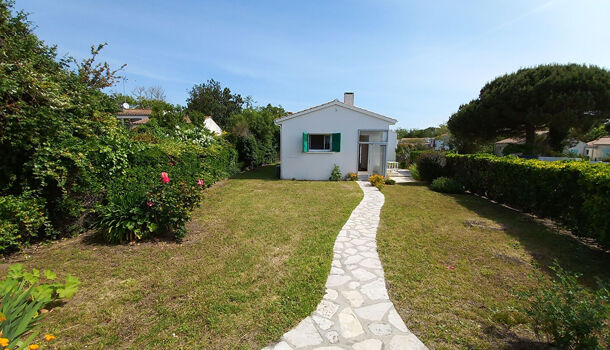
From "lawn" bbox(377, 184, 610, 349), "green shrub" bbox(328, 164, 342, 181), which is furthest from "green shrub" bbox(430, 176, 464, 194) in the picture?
"green shrub" bbox(328, 164, 342, 181)

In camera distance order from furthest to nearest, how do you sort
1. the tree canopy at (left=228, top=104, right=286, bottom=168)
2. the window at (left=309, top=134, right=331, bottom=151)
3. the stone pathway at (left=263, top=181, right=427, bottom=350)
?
1. the tree canopy at (left=228, top=104, right=286, bottom=168)
2. the window at (left=309, top=134, right=331, bottom=151)
3. the stone pathway at (left=263, top=181, right=427, bottom=350)

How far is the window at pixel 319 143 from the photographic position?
13.8 meters

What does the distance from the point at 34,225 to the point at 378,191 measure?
34.4 ft

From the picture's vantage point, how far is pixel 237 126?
61.0 feet

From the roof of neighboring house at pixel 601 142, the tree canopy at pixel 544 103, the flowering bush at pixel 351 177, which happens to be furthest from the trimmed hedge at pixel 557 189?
the roof of neighboring house at pixel 601 142

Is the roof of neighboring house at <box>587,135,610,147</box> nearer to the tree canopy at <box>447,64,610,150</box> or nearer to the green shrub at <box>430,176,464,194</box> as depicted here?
the tree canopy at <box>447,64,610,150</box>

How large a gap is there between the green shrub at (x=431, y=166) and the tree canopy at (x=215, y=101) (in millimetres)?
30447

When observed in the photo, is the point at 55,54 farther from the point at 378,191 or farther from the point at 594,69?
the point at 594,69

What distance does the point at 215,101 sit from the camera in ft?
132

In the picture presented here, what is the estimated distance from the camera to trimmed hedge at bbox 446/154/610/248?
14.5 feet

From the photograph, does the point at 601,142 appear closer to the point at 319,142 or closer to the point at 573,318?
the point at 319,142

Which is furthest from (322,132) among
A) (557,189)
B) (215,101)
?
(215,101)

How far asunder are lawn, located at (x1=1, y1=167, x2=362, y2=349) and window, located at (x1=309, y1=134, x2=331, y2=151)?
8.16m

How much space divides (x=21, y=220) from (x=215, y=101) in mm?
39998
